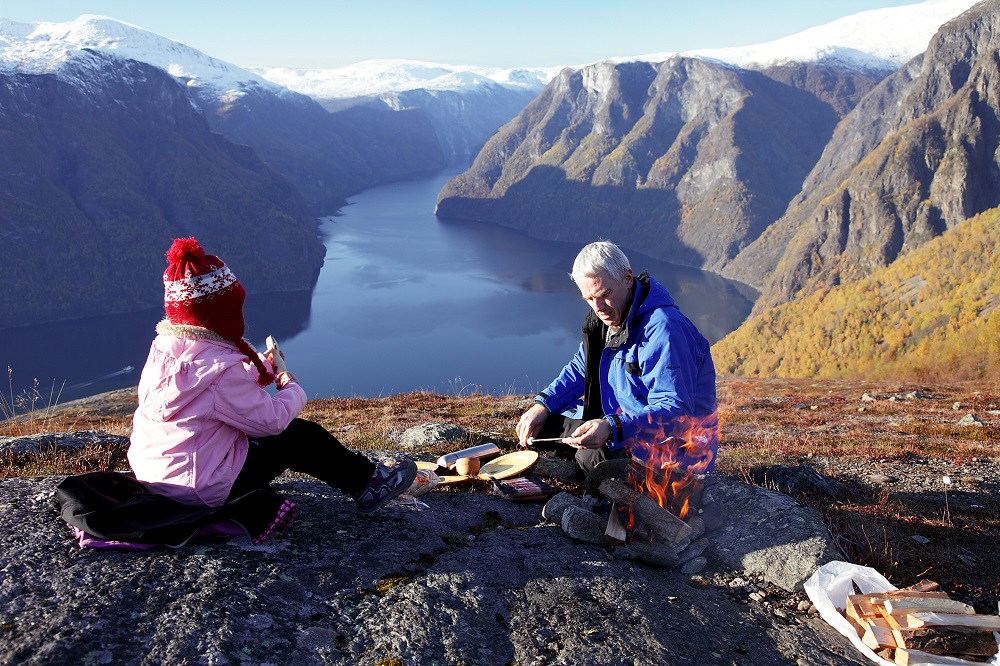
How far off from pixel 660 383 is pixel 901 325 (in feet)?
A: 312

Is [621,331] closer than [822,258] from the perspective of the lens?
Yes

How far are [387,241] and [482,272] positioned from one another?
3956cm

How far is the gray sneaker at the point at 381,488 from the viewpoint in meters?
5.53

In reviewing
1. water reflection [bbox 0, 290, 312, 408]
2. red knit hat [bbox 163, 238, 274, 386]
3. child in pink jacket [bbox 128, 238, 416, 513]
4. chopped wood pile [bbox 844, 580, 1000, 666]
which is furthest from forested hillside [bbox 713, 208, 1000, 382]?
water reflection [bbox 0, 290, 312, 408]

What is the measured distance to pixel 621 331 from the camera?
6051mm

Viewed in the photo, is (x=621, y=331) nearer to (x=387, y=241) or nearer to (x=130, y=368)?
(x=130, y=368)

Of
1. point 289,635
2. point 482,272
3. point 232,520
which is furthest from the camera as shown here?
point 482,272

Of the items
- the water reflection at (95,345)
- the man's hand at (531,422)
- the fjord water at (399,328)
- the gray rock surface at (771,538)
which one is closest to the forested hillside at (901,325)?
the fjord water at (399,328)

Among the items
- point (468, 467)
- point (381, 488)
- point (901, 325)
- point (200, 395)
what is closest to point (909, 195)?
point (901, 325)

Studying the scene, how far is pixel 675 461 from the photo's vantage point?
5891 mm

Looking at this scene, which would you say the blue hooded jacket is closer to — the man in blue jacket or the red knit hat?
the man in blue jacket

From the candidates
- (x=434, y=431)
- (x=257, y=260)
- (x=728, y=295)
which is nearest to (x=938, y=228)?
(x=728, y=295)

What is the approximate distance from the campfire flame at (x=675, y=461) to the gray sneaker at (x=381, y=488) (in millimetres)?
1910

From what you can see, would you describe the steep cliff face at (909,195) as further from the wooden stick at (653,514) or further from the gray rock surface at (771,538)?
the wooden stick at (653,514)
